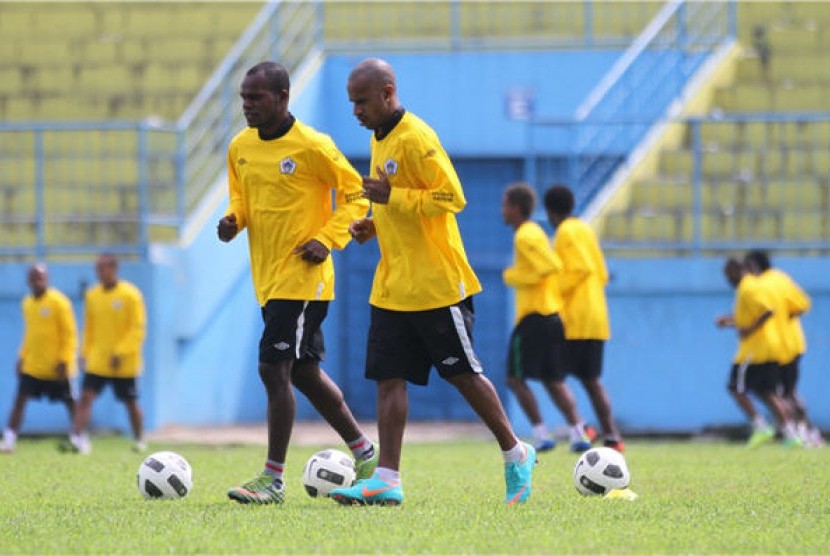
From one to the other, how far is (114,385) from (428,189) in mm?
7402

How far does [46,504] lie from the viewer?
28.6 feet

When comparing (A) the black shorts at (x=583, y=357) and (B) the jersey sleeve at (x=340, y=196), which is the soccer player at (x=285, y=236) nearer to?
(B) the jersey sleeve at (x=340, y=196)

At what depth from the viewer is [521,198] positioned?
13.5 metres

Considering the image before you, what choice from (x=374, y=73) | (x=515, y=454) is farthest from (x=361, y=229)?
(x=515, y=454)

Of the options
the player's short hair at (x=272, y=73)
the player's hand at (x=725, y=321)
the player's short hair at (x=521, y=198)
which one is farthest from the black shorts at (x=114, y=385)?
the player's short hair at (x=272, y=73)

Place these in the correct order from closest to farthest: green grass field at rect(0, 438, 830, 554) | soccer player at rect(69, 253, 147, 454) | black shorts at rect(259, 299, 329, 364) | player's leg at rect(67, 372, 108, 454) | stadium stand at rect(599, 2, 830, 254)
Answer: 1. green grass field at rect(0, 438, 830, 554)
2. black shorts at rect(259, 299, 329, 364)
3. player's leg at rect(67, 372, 108, 454)
4. soccer player at rect(69, 253, 147, 454)
5. stadium stand at rect(599, 2, 830, 254)

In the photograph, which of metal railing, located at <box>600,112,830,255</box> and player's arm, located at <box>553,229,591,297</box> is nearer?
player's arm, located at <box>553,229,591,297</box>

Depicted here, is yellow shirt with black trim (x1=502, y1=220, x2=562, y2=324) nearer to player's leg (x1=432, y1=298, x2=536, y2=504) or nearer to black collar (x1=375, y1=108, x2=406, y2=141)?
player's leg (x1=432, y1=298, x2=536, y2=504)

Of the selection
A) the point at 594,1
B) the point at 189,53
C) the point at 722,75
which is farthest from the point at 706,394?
the point at 189,53

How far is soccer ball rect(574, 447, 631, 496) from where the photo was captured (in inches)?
342

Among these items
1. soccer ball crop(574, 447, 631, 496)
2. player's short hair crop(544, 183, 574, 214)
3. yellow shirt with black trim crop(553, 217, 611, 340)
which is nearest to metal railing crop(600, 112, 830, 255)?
yellow shirt with black trim crop(553, 217, 611, 340)

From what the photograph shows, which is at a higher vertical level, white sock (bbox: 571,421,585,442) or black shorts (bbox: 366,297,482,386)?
black shorts (bbox: 366,297,482,386)

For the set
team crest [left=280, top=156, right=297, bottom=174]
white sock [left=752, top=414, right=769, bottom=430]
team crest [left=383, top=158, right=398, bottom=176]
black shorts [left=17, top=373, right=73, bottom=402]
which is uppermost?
team crest [left=383, top=158, right=398, bottom=176]

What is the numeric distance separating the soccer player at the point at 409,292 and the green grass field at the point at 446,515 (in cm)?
32
